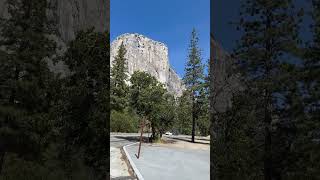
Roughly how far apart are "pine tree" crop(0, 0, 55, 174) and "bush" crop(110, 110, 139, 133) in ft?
79.5

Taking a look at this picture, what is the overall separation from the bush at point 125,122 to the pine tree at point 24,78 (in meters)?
24.2

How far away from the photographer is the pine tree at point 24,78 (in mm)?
10336

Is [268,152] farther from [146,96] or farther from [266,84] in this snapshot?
[146,96]

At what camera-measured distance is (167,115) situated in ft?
81.7

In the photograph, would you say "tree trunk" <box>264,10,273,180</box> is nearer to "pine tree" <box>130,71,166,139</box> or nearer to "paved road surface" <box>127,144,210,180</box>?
"paved road surface" <box>127,144,210,180</box>

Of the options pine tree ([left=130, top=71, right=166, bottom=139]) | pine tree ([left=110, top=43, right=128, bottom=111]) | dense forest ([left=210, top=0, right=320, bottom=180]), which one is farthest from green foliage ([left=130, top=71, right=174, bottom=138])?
dense forest ([left=210, top=0, right=320, bottom=180])

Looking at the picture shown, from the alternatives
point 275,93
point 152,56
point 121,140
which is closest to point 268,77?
point 275,93

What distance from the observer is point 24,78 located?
1052cm

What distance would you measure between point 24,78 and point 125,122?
25.6m

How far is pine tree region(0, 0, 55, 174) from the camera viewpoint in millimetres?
10336

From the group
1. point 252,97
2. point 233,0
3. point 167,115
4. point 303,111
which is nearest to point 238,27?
point 233,0

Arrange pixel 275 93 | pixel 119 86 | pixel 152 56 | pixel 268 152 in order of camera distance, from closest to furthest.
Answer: pixel 275 93 < pixel 268 152 < pixel 119 86 < pixel 152 56

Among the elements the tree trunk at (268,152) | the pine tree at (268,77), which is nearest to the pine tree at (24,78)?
the pine tree at (268,77)

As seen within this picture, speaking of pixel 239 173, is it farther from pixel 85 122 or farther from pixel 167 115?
pixel 167 115
